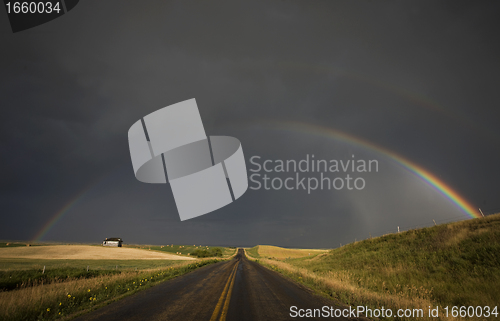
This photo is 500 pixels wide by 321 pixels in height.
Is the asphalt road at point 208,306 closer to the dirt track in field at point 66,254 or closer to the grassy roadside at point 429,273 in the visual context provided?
the grassy roadside at point 429,273

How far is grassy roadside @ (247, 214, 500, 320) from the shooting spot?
10.2m

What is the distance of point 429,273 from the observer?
15.5 meters

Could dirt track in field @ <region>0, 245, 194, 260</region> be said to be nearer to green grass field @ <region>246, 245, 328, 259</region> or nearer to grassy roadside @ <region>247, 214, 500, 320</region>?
green grass field @ <region>246, 245, 328, 259</region>

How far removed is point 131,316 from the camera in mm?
7000

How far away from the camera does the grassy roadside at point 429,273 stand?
10250 mm

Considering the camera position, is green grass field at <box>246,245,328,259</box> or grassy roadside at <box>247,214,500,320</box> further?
green grass field at <box>246,245,328,259</box>

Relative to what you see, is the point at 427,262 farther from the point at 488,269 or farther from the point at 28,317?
the point at 28,317

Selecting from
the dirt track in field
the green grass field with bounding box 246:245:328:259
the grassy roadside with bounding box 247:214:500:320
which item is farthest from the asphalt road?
the dirt track in field

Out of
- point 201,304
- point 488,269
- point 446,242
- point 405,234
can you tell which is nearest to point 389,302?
point 201,304

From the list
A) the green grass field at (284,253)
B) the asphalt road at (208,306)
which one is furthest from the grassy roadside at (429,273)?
the green grass field at (284,253)

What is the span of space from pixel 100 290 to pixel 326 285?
12.2 meters

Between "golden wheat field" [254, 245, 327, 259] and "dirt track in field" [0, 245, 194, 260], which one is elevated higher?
"dirt track in field" [0, 245, 194, 260]

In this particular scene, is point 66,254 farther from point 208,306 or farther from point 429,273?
point 429,273

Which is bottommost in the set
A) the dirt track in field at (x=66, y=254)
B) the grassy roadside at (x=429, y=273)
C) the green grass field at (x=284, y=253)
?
the green grass field at (x=284, y=253)
